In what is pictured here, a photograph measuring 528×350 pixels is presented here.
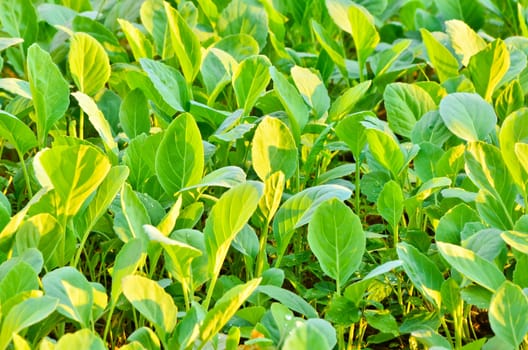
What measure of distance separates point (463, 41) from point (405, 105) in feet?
1.04

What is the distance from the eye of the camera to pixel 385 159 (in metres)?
1.74

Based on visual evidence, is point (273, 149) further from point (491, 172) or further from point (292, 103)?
point (491, 172)

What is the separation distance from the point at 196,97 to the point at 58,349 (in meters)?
0.97

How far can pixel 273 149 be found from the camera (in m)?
1.67

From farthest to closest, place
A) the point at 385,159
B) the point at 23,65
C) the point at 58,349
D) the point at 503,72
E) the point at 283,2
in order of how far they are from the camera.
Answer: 1. the point at 283,2
2. the point at 23,65
3. the point at 503,72
4. the point at 385,159
5. the point at 58,349

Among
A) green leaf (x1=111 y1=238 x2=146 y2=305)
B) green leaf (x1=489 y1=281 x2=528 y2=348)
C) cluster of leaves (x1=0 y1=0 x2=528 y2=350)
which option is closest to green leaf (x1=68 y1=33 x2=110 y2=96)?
cluster of leaves (x1=0 y1=0 x2=528 y2=350)

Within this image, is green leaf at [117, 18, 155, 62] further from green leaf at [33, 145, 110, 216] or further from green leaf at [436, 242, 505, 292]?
green leaf at [436, 242, 505, 292]

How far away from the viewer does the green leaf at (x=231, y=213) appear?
1.41 metres

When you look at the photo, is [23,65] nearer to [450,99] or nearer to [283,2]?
[283,2]

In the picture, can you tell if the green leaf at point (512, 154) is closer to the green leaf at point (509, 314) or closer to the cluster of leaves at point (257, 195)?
the cluster of leaves at point (257, 195)

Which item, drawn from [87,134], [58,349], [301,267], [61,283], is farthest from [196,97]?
[58,349]

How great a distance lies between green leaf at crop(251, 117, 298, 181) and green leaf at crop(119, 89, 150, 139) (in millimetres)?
362

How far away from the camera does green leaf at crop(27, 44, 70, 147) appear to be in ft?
5.75

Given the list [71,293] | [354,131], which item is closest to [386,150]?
[354,131]
